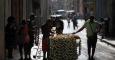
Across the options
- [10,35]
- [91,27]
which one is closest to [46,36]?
[10,35]

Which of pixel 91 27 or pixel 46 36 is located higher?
pixel 91 27

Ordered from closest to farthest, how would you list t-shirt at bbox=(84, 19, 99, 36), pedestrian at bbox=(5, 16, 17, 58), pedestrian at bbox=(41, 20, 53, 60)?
1. pedestrian at bbox=(41, 20, 53, 60)
2. t-shirt at bbox=(84, 19, 99, 36)
3. pedestrian at bbox=(5, 16, 17, 58)

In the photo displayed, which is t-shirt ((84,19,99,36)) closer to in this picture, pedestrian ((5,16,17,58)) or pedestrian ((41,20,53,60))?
pedestrian ((41,20,53,60))

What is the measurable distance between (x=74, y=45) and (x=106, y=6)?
982 inches

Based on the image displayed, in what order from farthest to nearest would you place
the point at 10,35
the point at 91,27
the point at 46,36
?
the point at 10,35
the point at 91,27
the point at 46,36

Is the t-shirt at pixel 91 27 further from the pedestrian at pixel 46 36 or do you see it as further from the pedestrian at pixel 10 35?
the pedestrian at pixel 10 35

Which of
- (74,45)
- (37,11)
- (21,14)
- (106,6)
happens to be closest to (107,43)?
(21,14)

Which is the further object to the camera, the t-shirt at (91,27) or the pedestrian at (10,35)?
the pedestrian at (10,35)

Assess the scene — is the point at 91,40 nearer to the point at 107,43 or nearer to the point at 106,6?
the point at 107,43

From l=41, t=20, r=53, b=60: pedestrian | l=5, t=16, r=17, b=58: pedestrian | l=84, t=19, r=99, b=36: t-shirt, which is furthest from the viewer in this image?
l=5, t=16, r=17, b=58: pedestrian

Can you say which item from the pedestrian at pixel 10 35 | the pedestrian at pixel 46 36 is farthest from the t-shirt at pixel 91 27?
the pedestrian at pixel 10 35

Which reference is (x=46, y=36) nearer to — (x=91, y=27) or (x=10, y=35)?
(x=10, y=35)

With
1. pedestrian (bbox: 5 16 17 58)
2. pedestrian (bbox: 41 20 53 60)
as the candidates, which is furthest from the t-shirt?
pedestrian (bbox: 5 16 17 58)

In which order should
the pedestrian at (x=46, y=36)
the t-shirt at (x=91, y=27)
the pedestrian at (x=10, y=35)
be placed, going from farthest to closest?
the pedestrian at (x=10, y=35) → the t-shirt at (x=91, y=27) → the pedestrian at (x=46, y=36)
